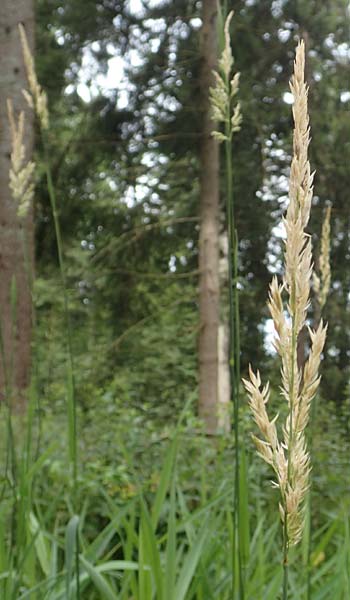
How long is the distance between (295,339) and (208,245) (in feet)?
25.5

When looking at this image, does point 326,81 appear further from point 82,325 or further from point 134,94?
point 82,325

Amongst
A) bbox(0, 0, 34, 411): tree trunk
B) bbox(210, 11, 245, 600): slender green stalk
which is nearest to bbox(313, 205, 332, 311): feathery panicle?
bbox(210, 11, 245, 600): slender green stalk

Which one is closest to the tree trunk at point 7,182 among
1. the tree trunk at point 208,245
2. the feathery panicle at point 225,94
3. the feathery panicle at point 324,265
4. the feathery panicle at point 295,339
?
the tree trunk at point 208,245

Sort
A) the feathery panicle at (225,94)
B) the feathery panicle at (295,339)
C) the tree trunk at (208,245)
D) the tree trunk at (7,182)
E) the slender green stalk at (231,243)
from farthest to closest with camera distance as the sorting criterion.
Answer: the tree trunk at (208,245)
the tree trunk at (7,182)
the feathery panicle at (225,94)
the slender green stalk at (231,243)
the feathery panicle at (295,339)

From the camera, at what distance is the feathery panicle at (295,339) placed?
75cm

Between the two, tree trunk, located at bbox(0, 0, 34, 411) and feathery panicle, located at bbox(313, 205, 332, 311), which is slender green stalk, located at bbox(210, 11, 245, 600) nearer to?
feathery panicle, located at bbox(313, 205, 332, 311)

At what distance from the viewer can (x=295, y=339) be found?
76 centimetres

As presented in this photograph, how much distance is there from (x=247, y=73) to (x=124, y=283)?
8.54ft

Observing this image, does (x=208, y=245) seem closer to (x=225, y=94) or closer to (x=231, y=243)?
(x=225, y=94)

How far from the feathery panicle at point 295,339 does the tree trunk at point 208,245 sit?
764 centimetres

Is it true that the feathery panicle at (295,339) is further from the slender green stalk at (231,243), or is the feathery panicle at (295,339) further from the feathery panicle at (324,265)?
the feathery panicle at (324,265)

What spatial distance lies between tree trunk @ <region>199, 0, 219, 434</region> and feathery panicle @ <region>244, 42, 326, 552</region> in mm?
7645

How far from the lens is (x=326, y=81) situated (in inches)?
371

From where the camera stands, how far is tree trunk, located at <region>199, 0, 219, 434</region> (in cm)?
844
